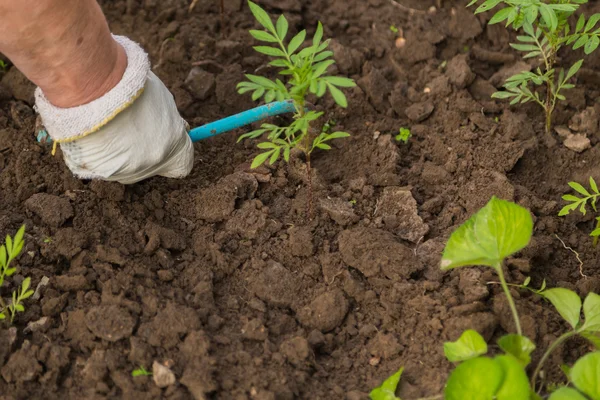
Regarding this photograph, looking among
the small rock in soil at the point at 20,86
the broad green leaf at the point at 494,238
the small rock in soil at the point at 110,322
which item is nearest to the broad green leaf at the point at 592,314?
the broad green leaf at the point at 494,238

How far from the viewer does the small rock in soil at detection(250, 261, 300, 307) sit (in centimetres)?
208

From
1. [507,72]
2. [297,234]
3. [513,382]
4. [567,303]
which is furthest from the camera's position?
[507,72]

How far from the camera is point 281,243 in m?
2.23

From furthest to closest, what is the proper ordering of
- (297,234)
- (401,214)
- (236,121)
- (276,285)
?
(236,121)
(401,214)
(297,234)
(276,285)

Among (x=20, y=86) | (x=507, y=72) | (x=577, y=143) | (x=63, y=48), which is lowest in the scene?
(x=577, y=143)

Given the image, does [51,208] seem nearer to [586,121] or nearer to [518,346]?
[518,346]

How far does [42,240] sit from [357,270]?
96cm

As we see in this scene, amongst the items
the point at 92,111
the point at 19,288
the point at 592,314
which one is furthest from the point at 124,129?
the point at 592,314

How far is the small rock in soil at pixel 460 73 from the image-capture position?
8.90ft

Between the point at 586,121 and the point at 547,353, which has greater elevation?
the point at 547,353

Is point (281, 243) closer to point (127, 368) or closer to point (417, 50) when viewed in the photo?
point (127, 368)

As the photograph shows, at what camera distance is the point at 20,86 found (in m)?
2.70

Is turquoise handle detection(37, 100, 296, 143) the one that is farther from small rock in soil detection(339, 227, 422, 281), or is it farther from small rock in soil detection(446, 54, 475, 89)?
small rock in soil detection(446, 54, 475, 89)

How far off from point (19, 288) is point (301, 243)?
2.70 ft
